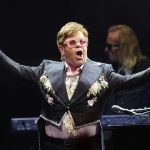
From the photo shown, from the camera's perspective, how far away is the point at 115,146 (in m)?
2.84

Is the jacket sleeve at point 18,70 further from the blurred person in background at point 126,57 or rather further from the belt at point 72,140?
the blurred person in background at point 126,57

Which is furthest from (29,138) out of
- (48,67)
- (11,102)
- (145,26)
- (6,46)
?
(145,26)

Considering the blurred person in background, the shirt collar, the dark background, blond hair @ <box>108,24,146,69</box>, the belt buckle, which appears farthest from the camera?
the dark background

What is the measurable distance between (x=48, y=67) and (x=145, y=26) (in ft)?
5.26

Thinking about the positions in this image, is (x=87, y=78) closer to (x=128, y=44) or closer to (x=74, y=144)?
(x=74, y=144)

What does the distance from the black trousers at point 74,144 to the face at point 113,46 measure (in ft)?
4.12

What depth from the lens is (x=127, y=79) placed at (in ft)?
9.57

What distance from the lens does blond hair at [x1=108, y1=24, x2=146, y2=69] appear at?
160 inches

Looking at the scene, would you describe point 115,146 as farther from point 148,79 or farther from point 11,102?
point 11,102

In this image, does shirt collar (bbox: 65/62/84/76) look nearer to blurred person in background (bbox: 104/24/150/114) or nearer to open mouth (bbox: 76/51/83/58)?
open mouth (bbox: 76/51/83/58)

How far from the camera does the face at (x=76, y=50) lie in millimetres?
2947

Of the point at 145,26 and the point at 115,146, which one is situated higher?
the point at 145,26

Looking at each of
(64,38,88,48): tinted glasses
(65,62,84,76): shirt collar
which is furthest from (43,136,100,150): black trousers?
(64,38,88,48): tinted glasses

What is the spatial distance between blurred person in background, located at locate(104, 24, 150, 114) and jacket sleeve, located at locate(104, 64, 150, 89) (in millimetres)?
949
